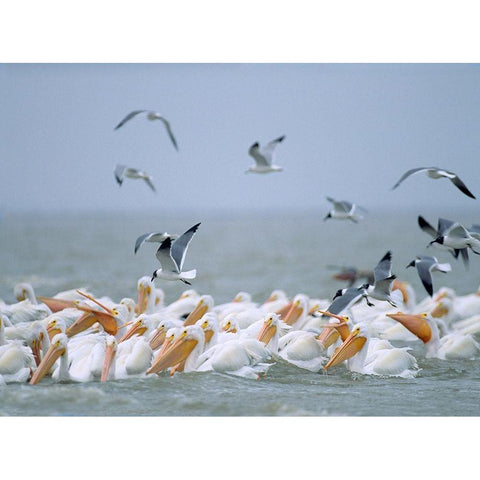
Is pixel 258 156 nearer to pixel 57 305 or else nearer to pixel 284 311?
pixel 284 311

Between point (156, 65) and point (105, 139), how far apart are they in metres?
2.57

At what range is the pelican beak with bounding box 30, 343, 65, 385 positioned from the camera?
5.56 metres

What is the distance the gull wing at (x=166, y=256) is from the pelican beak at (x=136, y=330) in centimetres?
73

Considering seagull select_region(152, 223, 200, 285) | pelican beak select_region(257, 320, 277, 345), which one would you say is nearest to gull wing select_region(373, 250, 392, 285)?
pelican beak select_region(257, 320, 277, 345)

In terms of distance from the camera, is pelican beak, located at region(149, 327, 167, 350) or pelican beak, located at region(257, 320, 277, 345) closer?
pelican beak, located at region(149, 327, 167, 350)

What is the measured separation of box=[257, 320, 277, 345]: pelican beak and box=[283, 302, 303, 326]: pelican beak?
1063 millimetres

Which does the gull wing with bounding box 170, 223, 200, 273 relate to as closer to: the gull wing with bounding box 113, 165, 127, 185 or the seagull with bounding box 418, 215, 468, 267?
the gull wing with bounding box 113, 165, 127, 185

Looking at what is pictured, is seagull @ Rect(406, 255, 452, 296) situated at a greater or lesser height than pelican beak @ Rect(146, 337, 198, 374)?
greater

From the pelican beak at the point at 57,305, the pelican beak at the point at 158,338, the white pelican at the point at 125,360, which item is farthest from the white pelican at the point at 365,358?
the pelican beak at the point at 57,305

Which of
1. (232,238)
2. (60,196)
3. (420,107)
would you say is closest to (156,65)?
(420,107)

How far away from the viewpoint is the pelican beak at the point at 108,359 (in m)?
5.53

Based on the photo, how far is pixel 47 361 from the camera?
18.3ft

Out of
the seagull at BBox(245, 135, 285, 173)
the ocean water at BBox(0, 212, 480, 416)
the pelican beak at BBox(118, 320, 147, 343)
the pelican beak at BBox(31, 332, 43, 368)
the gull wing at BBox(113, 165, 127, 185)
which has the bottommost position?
the ocean water at BBox(0, 212, 480, 416)

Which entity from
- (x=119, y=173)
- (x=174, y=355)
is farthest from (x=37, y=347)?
(x=119, y=173)
